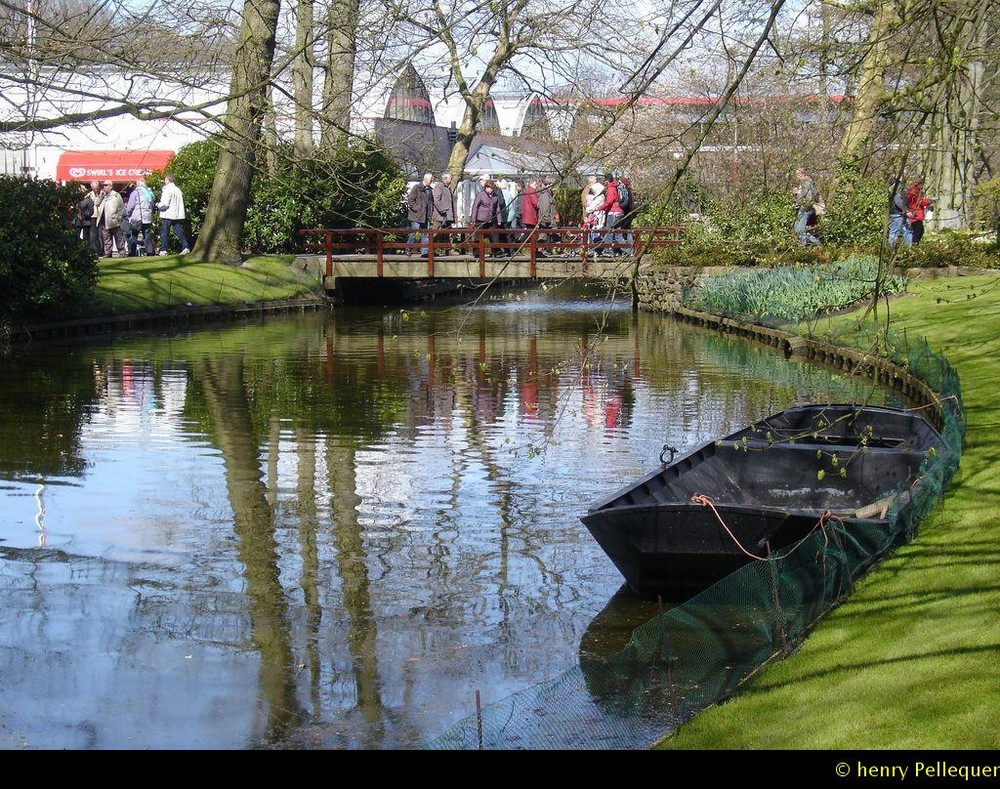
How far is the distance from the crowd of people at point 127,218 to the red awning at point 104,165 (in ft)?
23.3

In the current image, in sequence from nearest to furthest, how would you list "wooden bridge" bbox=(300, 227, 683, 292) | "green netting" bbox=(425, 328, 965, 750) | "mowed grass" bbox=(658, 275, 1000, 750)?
"mowed grass" bbox=(658, 275, 1000, 750)
"green netting" bbox=(425, 328, 965, 750)
"wooden bridge" bbox=(300, 227, 683, 292)

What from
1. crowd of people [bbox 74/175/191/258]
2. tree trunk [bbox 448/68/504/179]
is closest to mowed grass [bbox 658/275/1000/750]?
tree trunk [bbox 448/68/504/179]

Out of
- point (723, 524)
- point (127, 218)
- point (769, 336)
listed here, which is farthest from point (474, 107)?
point (723, 524)

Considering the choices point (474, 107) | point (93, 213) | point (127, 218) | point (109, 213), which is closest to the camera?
point (474, 107)

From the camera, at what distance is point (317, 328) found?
30047 mm

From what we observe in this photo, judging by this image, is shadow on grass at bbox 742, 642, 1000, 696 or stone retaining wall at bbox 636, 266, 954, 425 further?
stone retaining wall at bbox 636, 266, 954, 425

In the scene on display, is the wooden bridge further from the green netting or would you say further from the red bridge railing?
the green netting

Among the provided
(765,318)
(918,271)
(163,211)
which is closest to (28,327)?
(163,211)

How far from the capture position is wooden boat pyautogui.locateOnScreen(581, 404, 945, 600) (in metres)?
9.59

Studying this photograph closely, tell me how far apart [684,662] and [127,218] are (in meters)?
28.6

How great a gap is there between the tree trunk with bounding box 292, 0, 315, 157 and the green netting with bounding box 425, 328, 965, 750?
8.31 metres

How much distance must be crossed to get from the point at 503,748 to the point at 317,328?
24243mm

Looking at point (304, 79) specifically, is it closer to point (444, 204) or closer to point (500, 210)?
point (500, 210)

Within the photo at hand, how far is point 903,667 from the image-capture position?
735 centimetres
